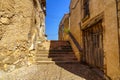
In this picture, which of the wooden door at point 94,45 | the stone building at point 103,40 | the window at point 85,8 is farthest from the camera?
the window at point 85,8

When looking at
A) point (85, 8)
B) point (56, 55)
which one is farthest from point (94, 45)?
point (56, 55)

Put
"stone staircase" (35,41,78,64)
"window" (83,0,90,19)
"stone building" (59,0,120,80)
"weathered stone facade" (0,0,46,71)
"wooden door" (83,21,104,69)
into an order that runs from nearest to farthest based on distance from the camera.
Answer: "stone building" (59,0,120,80) → "wooden door" (83,21,104,69) → "weathered stone facade" (0,0,46,71) → "window" (83,0,90,19) → "stone staircase" (35,41,78,64)

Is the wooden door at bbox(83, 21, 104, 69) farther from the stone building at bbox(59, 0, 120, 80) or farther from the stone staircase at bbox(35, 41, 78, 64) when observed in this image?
the stone staircase at bbox(35, 41, 78, 64)

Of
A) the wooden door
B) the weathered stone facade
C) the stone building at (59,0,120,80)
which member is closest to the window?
the stone building at (59,0,120,80)

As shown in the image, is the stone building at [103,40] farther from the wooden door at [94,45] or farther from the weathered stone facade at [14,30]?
the weathered stone facade at [14,30]

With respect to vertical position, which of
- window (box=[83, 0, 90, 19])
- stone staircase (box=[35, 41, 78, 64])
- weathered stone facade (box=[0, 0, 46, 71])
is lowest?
stone staircase (box=[35, 41, 78, 64])

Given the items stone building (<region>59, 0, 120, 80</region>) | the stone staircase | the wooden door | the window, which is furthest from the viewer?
the stone staircase

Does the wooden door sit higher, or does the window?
the window

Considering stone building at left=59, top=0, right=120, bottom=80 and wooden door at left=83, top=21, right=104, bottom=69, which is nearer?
stone building at left=59, top=0, right=120, bottom=80

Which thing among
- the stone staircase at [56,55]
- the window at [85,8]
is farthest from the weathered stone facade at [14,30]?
the window at [85,8]

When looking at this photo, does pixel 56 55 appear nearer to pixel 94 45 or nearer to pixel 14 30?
pixel 94 45

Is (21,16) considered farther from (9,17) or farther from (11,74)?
(11,74)

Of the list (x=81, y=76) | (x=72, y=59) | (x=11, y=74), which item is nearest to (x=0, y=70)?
(x=11, y=74)

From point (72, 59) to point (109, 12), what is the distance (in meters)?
3.70
